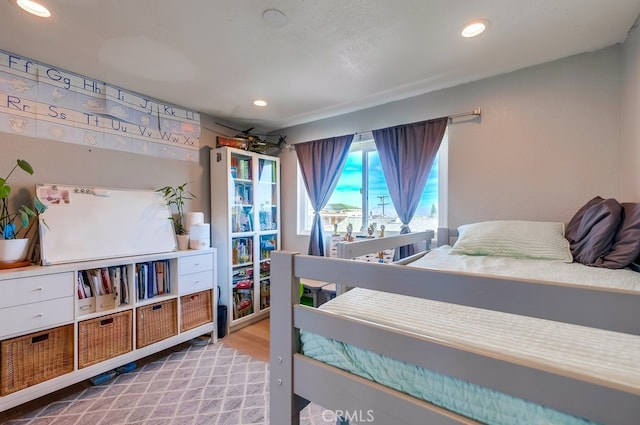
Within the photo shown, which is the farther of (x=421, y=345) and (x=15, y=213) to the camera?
(x=15, y=213)

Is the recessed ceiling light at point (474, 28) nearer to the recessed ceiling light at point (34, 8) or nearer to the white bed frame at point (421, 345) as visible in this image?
the white bed frame at point (421, 345)

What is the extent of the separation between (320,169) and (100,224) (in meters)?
2.06

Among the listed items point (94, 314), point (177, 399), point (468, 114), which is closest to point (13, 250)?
point (94, 314)

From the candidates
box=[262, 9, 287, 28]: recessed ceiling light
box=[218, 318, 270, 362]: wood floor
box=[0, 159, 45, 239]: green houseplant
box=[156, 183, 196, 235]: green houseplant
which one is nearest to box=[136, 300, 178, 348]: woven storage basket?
box=[218, 318, 270, 362]: wood floor

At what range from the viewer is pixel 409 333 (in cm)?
72

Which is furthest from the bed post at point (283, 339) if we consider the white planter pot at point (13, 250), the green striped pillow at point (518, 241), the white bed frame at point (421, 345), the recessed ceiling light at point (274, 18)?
the white planter pot at point (13, 250)

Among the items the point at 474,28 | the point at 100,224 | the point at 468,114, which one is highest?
the point at 474,28

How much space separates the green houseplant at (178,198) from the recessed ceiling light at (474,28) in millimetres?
Answer: 2595

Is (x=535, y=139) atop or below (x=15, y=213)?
atop

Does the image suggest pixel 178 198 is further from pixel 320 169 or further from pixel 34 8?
pixel 34 8

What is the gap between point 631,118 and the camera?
5.36 feet

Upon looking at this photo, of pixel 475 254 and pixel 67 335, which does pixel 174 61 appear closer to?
pixel 67 335

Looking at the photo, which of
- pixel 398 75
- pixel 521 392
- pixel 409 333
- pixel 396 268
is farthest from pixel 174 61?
pixel 521 392

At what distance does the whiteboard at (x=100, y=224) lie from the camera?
6.32 ft
